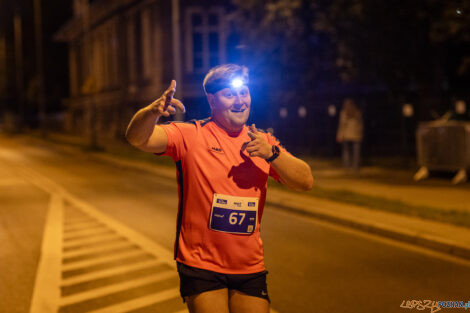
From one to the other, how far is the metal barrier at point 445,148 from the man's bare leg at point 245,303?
37.6 ft

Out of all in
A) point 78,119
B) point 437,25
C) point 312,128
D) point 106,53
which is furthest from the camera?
point 78,119

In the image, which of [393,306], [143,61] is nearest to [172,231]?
[393,306]

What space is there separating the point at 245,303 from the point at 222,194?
0.57m

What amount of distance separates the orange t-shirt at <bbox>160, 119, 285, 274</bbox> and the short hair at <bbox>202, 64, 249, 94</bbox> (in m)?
0.22

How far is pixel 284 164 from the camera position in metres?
2.79

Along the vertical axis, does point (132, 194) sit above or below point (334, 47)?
below

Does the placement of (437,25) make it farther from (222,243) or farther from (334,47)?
(222,243)

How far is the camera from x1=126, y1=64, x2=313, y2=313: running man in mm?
2799

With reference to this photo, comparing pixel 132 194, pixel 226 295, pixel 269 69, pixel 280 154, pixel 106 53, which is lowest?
pixel 132 194

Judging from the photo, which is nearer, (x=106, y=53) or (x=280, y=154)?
(x=280, y=154)

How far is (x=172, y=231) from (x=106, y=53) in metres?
39.0

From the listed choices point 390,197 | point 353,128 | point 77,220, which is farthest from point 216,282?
point 353,128

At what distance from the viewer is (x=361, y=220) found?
8.92 meters

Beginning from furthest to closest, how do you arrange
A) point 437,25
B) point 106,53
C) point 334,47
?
point 106,53 → point 334,47 → point 437,25
